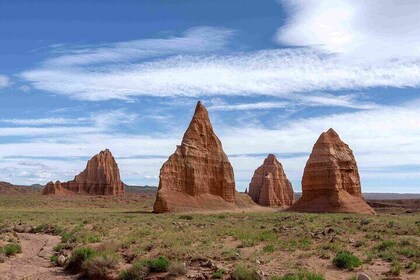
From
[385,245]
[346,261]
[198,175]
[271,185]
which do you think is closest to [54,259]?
[346,261]

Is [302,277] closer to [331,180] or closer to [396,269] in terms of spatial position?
[396,269]

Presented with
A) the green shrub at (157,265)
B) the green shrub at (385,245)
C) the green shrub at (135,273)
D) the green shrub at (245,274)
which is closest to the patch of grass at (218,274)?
the green shrub at (245,274)

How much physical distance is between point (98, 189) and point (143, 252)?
426ft

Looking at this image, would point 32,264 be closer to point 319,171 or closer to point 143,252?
point 143,252

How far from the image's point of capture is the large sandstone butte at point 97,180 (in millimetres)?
146000

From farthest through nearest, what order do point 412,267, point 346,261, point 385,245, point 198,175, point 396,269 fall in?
point 198,175
point 385,245
point 346,261
point 412,267
point 396,269

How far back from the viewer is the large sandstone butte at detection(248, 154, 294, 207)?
10762 centimetres

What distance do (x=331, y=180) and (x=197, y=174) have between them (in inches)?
702

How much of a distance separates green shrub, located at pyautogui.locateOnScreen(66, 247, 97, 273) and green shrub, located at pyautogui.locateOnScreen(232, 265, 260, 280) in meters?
7.30

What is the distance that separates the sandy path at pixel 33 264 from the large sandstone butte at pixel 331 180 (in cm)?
3929

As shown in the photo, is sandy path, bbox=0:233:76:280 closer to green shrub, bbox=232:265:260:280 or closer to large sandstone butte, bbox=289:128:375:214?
green shrub, bbox=232:265:260:280

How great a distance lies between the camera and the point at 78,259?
20094 millimetres

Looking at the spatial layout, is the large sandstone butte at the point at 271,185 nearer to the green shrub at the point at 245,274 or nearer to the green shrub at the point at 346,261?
the green shrub at the point at 346,261

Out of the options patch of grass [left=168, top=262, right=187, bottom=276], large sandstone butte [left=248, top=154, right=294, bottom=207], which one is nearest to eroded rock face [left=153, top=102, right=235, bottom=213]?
large sandstone butte [left=248, top=154, right=294, bottom=207]
